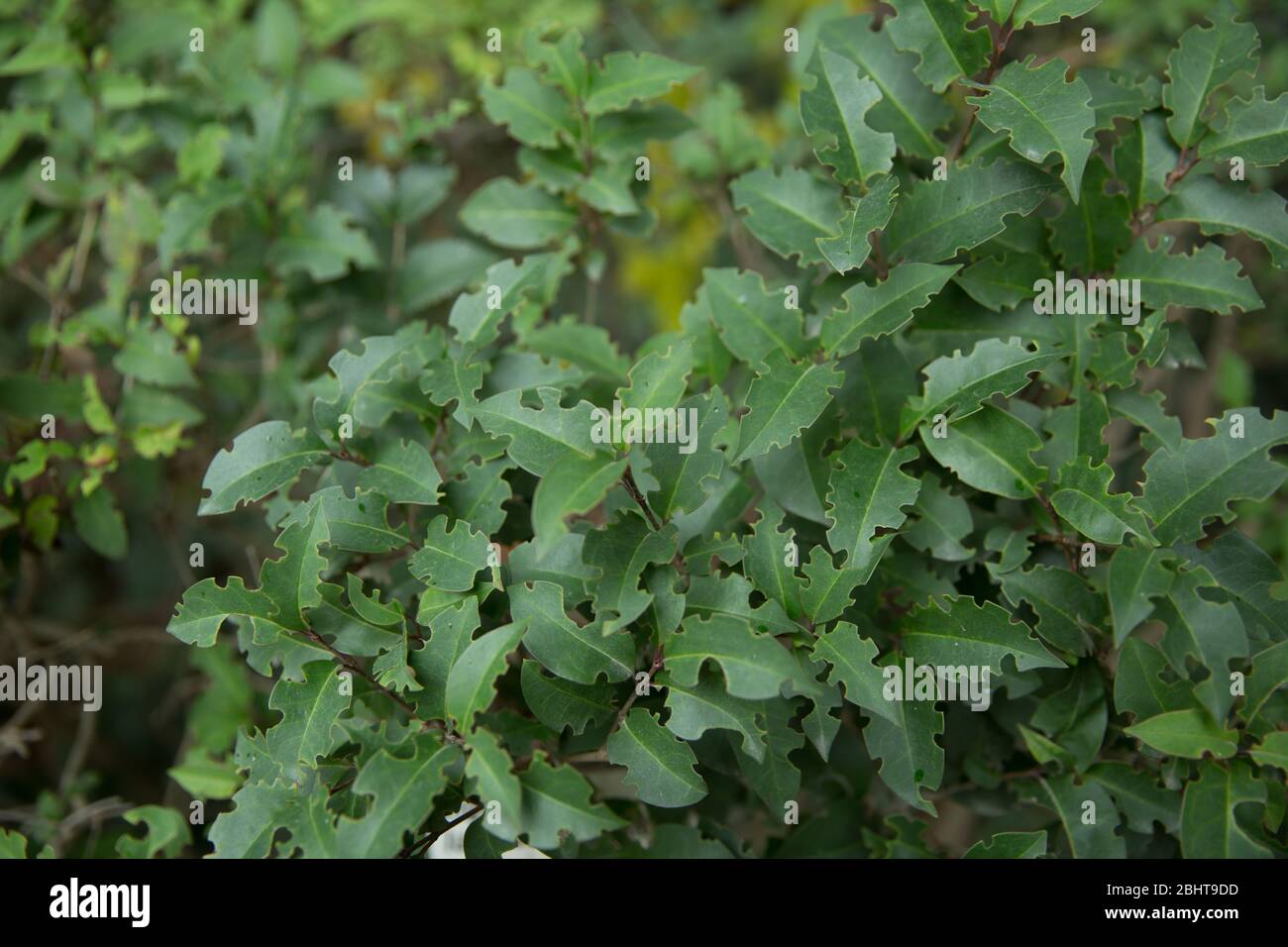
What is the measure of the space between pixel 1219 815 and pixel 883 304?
0.84 meters

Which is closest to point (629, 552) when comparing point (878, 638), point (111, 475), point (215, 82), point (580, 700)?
point (580, 700)

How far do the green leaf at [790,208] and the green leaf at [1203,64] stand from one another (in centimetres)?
54

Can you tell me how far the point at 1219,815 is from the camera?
1.39 m

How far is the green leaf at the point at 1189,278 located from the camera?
158cm

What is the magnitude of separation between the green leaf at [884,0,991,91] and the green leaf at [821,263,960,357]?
33 centimetres

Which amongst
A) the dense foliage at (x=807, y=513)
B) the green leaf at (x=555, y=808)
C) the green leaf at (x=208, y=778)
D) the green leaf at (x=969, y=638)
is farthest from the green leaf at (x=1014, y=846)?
A: the green leaf at (x=208, y=778)

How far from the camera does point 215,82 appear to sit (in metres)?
2.58

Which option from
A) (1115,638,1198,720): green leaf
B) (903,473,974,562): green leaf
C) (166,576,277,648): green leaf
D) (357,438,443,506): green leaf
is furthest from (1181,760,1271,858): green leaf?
(166,576,277,648): green leaf

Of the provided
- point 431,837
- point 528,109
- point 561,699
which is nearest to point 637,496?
point 561,699

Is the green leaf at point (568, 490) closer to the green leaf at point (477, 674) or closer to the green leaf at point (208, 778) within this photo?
the green leaf at point (477, 674)

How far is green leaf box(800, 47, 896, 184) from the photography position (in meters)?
1.64

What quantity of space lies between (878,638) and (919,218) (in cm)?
66

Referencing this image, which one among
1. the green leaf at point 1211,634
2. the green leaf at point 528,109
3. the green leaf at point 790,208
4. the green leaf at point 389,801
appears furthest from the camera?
the green leaf at point 528,109
